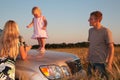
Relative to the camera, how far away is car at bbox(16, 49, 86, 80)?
4891 mm

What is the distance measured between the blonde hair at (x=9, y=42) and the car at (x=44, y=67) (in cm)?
20

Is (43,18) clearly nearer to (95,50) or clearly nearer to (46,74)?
(95,50)

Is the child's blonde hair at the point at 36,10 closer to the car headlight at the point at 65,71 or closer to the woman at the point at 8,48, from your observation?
the car headlight at the point at 65,71

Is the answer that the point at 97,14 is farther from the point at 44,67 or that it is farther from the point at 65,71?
the point at 44,67

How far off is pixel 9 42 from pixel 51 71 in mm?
764

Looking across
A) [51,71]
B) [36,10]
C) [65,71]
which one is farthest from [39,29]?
[51,71]

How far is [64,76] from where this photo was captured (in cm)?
515

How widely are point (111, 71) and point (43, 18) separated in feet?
10.9

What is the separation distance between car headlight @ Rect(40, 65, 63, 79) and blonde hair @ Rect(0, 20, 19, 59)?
467mm

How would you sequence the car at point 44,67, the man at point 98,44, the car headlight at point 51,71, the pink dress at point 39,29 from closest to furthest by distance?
the car at point 44,67 → the car headlight at point 51,71 → the man at point 98,44 → the pink dress at point 39,29

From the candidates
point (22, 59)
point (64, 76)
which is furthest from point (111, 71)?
point (22, 59)

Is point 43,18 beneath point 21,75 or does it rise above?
above

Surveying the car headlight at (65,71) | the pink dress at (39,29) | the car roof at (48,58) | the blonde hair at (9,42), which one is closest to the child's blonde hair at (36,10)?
the pink dress at (39,29)

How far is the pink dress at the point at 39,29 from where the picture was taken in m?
7.93
